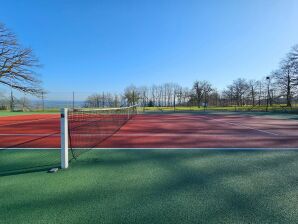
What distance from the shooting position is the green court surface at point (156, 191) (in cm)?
241

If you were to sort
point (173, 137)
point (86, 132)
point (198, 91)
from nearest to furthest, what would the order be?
point (173, 137) → point (86, 132) → point (198, 91)

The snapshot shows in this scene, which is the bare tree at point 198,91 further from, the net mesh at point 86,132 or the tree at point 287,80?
the net mesh at point 86,132

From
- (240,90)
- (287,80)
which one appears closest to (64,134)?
(287,80)

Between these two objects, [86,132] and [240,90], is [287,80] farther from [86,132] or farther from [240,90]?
[86,132]

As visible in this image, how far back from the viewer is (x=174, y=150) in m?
5.80

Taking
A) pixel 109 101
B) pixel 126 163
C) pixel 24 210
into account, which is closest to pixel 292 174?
pixel 126 163

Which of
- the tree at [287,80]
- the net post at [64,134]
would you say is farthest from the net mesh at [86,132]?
the tree at [287,80]

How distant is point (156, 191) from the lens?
10.1ft

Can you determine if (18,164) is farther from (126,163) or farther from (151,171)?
(151,171)

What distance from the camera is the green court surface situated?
7.91ft

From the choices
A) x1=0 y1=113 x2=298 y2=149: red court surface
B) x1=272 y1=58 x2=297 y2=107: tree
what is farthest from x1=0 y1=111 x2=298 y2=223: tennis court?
x1=272 y1=58 x2=297 y2=107: tree

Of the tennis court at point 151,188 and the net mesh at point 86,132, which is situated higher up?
the net mesh at point 86,132

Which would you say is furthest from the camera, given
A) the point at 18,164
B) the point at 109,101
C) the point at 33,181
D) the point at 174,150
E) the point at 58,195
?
the point at 109,101

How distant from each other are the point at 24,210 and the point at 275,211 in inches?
124
